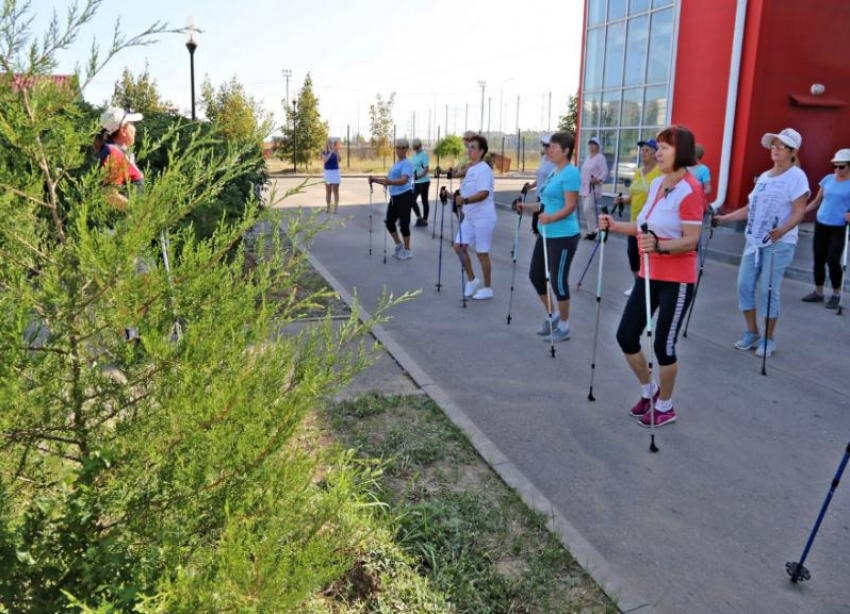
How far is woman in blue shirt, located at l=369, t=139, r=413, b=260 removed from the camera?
35.9 ft

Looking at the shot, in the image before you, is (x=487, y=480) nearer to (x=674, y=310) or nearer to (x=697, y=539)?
(x=697, y=539)

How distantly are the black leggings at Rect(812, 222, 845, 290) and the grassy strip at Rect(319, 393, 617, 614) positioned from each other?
6.20 metres

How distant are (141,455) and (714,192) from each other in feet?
51.5

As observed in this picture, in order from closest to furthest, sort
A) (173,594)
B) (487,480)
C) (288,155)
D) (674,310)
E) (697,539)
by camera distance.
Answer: (173,594) < (697,539) < (487,480) < (674,310) < (288,155)

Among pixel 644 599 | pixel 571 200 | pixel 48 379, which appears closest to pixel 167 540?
pixel 48 379

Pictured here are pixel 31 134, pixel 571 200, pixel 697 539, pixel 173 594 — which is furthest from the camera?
pixel 571 200

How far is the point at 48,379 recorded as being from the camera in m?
2.02

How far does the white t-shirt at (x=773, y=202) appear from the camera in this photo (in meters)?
6.17

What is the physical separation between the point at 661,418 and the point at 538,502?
159 cm

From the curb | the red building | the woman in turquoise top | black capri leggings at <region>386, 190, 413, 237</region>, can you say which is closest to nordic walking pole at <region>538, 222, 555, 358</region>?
the woman in turquoise top

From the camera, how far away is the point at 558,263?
6766mm

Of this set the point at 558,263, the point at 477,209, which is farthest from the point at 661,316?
the point at 477,209

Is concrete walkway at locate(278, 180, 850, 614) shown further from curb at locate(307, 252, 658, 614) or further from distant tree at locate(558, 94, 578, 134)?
distant tree at locate(558, 94, 578, 134)

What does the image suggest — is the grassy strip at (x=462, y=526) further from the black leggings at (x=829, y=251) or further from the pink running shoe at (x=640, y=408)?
the black leggings at (x=829, y=251)
